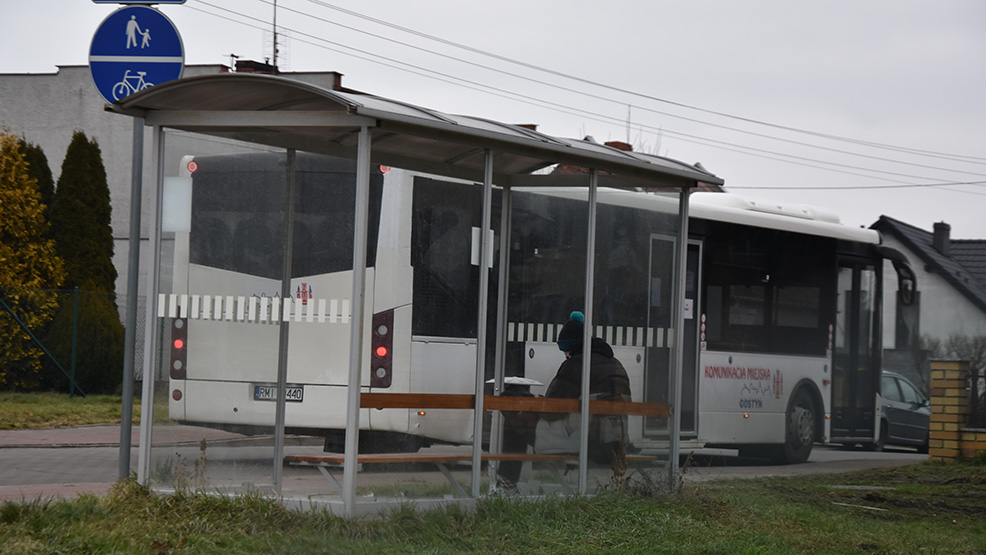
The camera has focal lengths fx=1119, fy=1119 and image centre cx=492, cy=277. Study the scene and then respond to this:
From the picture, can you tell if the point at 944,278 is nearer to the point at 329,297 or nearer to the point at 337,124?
the point at 329,297

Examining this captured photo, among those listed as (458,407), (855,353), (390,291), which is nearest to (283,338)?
(390,291)

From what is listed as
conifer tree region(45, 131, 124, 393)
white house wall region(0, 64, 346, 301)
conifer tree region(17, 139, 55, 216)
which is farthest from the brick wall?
white house wall region(0, 64, 346, 301)

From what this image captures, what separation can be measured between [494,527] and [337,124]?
278 cm

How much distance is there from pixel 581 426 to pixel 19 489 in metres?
4.69

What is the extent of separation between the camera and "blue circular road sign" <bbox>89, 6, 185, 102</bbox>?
7645 mm

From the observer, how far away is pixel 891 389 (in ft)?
69.1

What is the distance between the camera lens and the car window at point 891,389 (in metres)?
21.0

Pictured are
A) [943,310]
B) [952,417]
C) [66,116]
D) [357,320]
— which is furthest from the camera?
[943,310]

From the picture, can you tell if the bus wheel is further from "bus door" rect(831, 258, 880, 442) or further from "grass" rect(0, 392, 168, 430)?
"grass" rect(0, 392, 168, 430)

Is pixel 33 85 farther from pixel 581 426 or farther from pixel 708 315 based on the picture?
pixel 581 426

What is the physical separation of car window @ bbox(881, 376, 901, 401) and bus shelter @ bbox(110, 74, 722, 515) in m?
14.2

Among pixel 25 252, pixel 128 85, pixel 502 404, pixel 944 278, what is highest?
pixel 944 278

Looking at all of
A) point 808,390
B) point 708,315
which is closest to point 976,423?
point 808,390

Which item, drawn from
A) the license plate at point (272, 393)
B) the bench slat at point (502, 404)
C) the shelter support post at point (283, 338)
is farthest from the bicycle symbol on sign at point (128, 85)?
the bench slat at point (502, 404)
